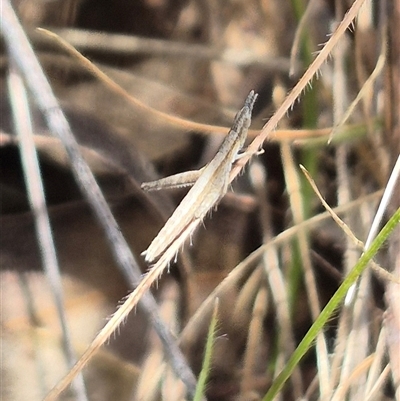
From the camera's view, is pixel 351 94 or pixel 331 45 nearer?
pixel 331 45

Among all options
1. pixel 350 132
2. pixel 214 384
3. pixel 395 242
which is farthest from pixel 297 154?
pixel 214 384

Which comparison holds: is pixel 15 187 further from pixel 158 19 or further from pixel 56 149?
pixel 158 19

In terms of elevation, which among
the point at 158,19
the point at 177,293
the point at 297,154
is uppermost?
the point at 158,19

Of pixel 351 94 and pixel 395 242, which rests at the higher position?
pixel 351 94

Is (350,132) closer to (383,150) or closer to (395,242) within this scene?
(383,150)

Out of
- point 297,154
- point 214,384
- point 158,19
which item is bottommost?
point 214,384

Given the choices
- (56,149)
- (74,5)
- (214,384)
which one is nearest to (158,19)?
(74,5)

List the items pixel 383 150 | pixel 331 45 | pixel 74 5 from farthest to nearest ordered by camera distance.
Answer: pixel 74 5
pixel 383 150
pixel 331 45

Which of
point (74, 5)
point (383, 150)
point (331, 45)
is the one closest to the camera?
point (331, 45)

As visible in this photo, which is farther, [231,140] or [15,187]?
[15,187]
